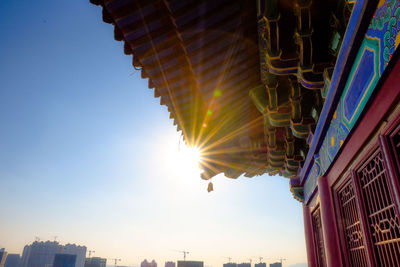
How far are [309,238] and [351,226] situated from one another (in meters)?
2.34

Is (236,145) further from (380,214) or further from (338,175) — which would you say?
(380,214)

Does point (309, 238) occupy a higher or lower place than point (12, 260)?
higher

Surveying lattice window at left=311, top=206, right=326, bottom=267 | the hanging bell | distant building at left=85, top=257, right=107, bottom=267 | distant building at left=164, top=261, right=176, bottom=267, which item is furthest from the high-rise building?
distant building at left=164, top=261, right=176, bottom=267

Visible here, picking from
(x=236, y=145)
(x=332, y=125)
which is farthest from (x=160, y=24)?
(x=236, y=145)

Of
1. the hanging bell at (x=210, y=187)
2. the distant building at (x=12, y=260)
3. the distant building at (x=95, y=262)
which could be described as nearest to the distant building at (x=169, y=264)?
the distant building at (x=95, y=262)

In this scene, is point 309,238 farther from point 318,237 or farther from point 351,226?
point 351,226

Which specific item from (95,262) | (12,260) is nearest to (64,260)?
(95,262)

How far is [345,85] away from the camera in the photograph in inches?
93.9

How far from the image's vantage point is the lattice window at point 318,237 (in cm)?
436

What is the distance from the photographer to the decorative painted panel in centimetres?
156

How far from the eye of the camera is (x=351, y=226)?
2.86m

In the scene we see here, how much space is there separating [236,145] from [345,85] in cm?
283

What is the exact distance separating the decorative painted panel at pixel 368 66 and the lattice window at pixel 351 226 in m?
0.48

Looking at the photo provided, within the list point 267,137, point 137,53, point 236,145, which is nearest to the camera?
point 137,53
